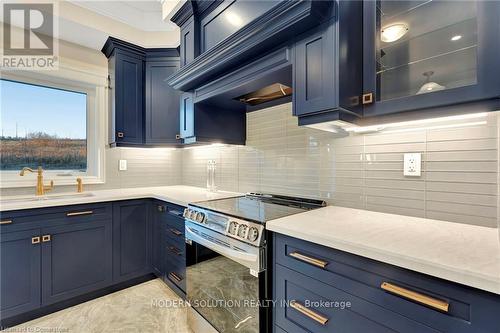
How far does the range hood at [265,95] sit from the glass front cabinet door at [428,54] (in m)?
0.67

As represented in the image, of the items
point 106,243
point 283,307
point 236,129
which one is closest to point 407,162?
point 283,307

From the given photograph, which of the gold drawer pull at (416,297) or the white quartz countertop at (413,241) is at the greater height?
the white quartz countertop at (413,241)

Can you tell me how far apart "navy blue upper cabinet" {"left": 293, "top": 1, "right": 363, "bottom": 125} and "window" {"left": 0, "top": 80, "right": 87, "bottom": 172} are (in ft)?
8.28

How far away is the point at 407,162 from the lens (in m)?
1.25

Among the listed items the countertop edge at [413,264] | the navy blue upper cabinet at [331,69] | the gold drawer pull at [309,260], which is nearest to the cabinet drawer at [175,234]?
the gold drawer pull at [309,260]

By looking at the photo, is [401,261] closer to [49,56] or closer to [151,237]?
[151,237]

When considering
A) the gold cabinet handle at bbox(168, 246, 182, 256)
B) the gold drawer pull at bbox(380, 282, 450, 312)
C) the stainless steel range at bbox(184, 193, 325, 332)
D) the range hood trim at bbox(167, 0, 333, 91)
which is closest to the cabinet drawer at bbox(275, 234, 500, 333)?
the gold drawer pull at bbox(380, 282, 450, 312)

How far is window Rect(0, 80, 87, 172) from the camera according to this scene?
216 centimetres

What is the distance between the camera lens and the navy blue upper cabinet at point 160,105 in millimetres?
2549

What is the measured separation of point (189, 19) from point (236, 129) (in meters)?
1.02

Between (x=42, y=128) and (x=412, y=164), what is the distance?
10.6 ft

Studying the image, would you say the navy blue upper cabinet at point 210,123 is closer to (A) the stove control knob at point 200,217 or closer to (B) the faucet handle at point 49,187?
(A) the stove control knob at point 200,217

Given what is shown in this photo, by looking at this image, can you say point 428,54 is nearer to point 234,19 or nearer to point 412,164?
point 412,164

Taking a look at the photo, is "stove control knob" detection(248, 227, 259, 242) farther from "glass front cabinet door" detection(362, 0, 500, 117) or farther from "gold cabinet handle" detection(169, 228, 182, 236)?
"gold cabinet handle" detection(169, 228, 182, 236)
